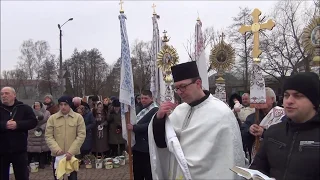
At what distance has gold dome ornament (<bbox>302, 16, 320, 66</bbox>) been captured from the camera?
3.32 m

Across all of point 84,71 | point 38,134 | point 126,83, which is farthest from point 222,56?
point 84,71

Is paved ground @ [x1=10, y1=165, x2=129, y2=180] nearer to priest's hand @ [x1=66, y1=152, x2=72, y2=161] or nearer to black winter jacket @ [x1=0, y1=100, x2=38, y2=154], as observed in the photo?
priest's hand @ [x1=66, y1=152, x2=72, y2=161]

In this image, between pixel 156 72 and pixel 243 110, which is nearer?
pixel 243 110

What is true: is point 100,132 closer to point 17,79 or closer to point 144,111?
point 144,111

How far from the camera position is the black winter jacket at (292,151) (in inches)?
93.3

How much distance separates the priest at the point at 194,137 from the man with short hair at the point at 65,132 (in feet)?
9.90

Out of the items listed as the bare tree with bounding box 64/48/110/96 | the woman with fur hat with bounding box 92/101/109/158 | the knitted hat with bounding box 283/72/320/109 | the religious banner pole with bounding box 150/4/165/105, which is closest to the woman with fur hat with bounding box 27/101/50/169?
the woman with fur hat with bounding box 92/101/109/158

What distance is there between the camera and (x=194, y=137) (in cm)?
315

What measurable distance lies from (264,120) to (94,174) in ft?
18.0

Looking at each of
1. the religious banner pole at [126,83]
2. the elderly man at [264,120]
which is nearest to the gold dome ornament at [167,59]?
the religious banner pole at [126,83]

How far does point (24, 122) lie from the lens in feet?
19.5

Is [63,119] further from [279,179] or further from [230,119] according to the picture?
[279,179]

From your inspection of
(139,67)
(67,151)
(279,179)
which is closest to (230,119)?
(279,179)

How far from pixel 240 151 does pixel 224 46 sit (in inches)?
177
